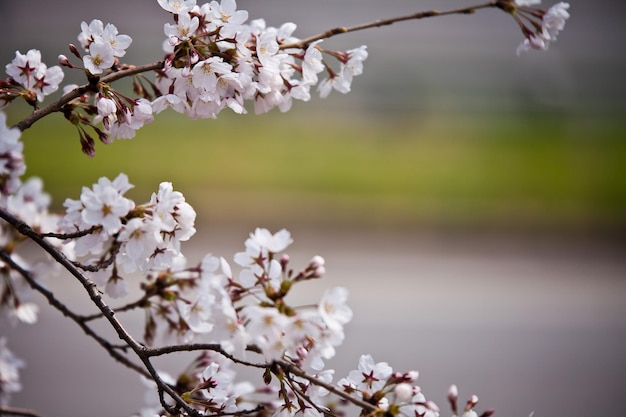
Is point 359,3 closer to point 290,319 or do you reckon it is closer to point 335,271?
point 335,271

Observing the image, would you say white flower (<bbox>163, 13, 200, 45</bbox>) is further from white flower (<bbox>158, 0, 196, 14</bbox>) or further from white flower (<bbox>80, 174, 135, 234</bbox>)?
white flower (<bbox>80, 174, 135, 234</bbox>)

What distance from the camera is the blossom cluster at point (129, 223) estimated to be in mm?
790

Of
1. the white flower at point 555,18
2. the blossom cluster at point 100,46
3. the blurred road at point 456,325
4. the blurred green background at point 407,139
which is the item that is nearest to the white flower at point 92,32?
the blossom cluster at point 100,46

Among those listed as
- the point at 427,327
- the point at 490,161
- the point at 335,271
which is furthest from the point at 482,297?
the point at 490,161

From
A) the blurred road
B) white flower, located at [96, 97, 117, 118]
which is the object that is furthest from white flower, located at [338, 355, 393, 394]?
the blurred road

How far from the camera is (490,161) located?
652cm

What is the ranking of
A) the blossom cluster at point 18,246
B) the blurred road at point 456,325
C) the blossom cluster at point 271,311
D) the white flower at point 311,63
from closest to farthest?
the blossom cluster at point 271,311 < the white flower at point 311,63 < the blossom cluster at point 18,246 < the blurred road at point 456,325

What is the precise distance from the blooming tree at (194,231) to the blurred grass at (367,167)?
4274mm

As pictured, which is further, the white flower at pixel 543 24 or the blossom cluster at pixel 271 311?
the white flower at pixel 543 24

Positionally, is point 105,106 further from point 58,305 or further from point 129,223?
point 58,305

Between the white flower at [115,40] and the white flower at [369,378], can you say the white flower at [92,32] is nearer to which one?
the white flower at [115,40]

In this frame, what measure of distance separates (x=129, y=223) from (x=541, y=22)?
65 cm

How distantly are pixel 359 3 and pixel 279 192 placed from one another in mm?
3572

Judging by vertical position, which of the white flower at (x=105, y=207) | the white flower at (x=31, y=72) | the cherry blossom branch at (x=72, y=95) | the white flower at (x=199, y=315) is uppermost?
the white flower at (x=31, y=72)
